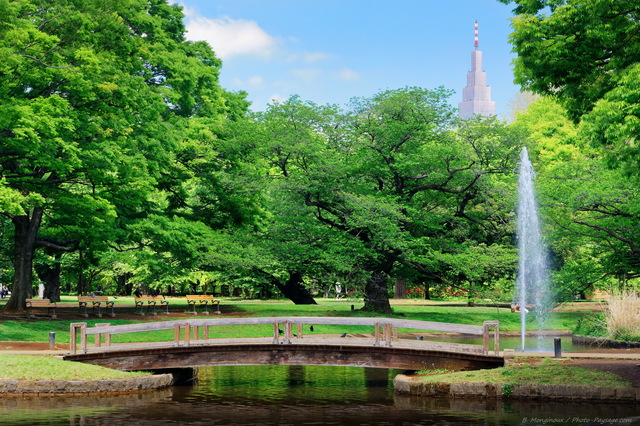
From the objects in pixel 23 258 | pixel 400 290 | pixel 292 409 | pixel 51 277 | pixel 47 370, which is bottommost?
pixel 292 409

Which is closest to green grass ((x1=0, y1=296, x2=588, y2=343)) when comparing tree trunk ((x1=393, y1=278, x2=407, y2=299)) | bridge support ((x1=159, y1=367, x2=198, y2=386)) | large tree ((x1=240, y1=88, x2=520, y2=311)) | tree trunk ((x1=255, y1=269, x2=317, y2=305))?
large tree ((x1=240, y1=88, x2=520, y2=311))

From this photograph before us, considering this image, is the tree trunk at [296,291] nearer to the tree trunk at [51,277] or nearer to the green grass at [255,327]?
the green grass at [255,327]

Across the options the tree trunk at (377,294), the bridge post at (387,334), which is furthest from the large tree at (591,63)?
the tree trunk at (377,294)

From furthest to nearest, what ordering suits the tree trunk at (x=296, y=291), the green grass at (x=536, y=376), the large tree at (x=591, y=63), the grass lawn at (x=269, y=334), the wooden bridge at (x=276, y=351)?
the tree trunk at (x=296, y=291), the wooden bridge at (x=276, y=351), the grass lawn at (x=269, y=334), the green grass at (x=536, y=376), the large tree at (x=591, y=63)

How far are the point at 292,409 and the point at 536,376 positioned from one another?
6595mm

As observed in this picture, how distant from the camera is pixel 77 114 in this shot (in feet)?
110

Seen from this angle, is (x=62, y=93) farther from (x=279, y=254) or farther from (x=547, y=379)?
(x=547, y=379)

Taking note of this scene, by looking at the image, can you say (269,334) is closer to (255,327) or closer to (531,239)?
(255,327)

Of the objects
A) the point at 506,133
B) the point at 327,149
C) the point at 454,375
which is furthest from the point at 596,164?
the point at 454,375

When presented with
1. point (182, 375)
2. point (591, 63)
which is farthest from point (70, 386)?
point (591, 63)

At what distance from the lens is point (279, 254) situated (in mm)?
43500

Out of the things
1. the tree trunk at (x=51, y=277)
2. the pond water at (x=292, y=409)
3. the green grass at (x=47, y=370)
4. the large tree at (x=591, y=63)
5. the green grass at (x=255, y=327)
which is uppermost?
the large tree at (x=591, y=63)

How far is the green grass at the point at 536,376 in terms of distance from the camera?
795 inches

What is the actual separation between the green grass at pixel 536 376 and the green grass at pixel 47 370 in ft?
30.0
